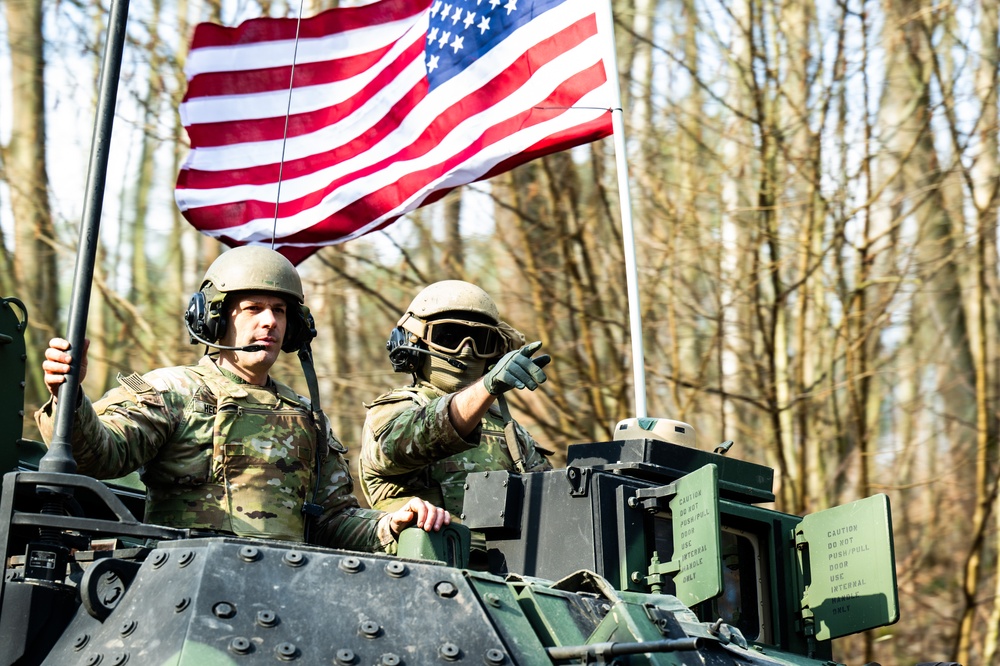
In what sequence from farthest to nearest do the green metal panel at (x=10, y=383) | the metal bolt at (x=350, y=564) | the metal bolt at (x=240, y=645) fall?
the green metal panel at (x=10, y=383)
the metal bolt at (x=350, y=564)
the metal bolt at (x=240, y=645)

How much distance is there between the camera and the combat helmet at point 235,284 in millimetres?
6137

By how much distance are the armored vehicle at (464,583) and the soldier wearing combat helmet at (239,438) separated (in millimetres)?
237

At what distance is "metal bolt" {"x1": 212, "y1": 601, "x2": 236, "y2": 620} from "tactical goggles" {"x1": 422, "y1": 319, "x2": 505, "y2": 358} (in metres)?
3.42

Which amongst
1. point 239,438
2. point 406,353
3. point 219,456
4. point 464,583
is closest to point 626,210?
point 406,353

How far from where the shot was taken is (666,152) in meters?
14.6

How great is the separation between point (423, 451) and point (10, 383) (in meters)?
1.90

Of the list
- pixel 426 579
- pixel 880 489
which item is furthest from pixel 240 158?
pixel 880 489

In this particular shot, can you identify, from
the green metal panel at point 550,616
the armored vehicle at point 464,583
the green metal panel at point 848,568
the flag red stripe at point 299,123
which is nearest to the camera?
the armored vehicle at point 464,583

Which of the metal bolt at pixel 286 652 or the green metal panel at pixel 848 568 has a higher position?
the green metal panel at pixel 848 568

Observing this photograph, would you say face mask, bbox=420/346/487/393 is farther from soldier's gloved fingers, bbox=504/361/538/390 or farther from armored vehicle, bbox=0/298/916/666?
soldier's gloved fingers, bbox=504/361/538/390

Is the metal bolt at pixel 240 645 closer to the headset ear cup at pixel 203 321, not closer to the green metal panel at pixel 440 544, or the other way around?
the green metal panel at pixel 440 544

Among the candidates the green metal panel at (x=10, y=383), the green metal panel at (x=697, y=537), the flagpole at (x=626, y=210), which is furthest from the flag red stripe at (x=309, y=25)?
the green metal panel at (x=697, y=537)

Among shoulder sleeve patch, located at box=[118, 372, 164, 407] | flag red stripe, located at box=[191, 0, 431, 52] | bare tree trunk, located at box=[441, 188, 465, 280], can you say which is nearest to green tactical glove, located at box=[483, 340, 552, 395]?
shoulder sleeve patch, located at box=[118, 372, 164, 407]

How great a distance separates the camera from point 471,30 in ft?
29.7
